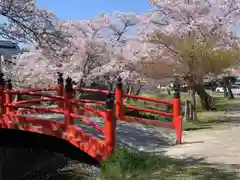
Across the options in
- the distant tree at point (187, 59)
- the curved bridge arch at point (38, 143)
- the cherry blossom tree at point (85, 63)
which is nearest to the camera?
the curved bridge arch at point (38, 143)

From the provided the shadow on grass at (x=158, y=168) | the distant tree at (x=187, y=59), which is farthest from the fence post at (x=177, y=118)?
the distant tree at (x=187, y=59)

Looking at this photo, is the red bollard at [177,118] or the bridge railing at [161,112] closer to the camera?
the red bollard at [177,118]

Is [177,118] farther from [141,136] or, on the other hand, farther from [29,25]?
[29,25]

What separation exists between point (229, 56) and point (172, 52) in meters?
2.86

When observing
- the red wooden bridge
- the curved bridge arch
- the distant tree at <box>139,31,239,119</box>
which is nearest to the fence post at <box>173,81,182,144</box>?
the red wooden bridge

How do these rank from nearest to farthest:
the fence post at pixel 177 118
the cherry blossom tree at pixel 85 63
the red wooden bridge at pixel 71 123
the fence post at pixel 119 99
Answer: the red wooden bridge at pixel 71 123 → the fence post at pixel 177 118 → the fence post at pixel 119 99 → the cherry blossom tree at pixel 85 63

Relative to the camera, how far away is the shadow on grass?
21.0 feet

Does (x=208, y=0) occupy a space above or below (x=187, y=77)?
above

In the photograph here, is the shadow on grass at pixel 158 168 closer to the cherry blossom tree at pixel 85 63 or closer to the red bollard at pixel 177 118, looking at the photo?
the red bollard at pixel 177 118

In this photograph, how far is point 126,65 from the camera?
24.7 metres

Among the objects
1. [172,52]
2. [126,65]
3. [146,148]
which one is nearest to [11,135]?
[146,148]

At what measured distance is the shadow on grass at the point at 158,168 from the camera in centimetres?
641

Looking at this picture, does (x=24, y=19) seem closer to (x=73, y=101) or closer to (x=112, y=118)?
(x=73, y=101)

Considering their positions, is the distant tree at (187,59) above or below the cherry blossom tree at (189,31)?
below
